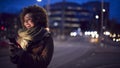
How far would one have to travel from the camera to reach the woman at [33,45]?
9.07 feet

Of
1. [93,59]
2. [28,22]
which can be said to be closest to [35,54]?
[28,22]

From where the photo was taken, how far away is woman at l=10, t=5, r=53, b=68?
276 centimetres

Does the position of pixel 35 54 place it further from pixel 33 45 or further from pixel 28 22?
pixel 28 22

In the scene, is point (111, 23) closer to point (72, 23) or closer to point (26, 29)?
point (26, 29)

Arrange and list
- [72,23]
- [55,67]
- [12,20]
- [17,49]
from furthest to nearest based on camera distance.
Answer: [72,23], [12,20], [55,67], [17,49]

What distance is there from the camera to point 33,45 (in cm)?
290

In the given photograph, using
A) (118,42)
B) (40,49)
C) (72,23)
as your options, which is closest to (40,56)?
(40,49)

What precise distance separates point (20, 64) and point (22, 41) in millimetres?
233

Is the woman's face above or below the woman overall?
above

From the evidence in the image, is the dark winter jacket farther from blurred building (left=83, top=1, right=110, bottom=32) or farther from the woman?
blurred building (left=83, top=1, right=110, bottom=32)

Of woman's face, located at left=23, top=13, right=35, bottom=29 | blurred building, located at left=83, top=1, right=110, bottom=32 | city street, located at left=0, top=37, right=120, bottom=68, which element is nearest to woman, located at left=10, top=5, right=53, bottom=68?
woman's face, located at left=23, top=13, right=35, bottom=29

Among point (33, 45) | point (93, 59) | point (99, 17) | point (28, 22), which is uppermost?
point (28, 22)

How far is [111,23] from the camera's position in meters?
7.93

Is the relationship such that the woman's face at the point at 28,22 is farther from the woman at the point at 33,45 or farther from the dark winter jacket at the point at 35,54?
the dark winter jacket at the point at 35,54
